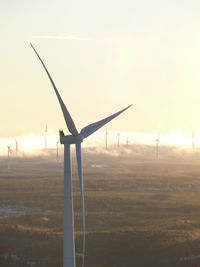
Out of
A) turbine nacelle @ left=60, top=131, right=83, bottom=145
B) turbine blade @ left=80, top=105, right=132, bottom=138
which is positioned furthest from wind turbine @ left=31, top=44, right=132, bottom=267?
turbine blade @ left=80, top=105, right=132, bottom=138

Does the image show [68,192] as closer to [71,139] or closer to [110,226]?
[71,139]

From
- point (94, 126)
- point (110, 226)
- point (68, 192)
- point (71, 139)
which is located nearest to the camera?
point (68, 192)

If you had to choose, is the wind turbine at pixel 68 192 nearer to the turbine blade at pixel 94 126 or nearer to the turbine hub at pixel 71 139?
the turbine hub at pixel 71 139

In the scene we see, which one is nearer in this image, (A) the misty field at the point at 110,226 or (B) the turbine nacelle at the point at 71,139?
(B) the turbine nacelle at the point at 71,139

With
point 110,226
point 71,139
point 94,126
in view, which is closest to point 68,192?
point 71,139

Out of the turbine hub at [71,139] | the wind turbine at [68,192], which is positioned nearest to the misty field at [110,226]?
the wind turbine at [68,192]

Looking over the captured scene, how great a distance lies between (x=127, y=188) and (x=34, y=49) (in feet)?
385

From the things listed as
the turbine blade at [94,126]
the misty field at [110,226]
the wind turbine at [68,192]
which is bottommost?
the misty field at [110,226]

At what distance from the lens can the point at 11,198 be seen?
12356cm

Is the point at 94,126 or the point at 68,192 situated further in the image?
the point at 94,126

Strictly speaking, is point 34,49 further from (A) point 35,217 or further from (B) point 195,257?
(A) point 35,217

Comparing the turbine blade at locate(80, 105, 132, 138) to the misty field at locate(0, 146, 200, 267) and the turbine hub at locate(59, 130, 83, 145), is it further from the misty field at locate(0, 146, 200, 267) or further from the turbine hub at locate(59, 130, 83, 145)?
the misty field at locate(0, 146, 200, 267)

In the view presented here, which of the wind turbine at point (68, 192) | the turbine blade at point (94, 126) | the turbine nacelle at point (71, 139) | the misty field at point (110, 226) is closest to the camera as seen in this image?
the wind turbine at point (68, 192)

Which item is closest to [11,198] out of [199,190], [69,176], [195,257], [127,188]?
[127,188]
